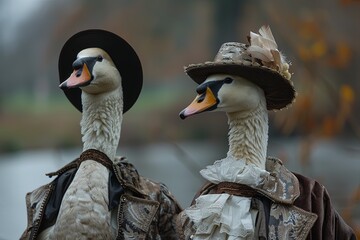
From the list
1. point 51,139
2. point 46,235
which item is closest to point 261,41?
point 46,235

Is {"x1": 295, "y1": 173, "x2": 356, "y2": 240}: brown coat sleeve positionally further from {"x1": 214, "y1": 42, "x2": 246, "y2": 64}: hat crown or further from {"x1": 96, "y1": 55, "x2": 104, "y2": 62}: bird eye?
{"x1": 96, "y1": 55, "x2": 104, "y2": 62}: bird eye

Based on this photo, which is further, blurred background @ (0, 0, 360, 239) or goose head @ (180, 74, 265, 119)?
blurred background @ (0, 0, 360, 239)

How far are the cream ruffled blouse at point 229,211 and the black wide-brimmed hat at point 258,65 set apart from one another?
23 centimetres

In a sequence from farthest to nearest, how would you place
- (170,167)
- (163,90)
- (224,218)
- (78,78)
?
1. (170,167)
2. (163,90)
3. (78,78)
4. (224,218)

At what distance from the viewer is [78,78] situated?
2512 mm

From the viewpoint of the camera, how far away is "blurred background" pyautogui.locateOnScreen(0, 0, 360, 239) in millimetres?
4152

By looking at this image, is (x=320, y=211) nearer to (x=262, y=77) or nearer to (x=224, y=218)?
(x=224, y=218)

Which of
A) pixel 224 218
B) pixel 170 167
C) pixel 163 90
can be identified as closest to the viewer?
pixel 224 218

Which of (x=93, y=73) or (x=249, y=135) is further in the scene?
(x=93, y=73)

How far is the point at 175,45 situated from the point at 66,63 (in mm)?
1841

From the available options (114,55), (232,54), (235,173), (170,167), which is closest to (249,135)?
(235,173)

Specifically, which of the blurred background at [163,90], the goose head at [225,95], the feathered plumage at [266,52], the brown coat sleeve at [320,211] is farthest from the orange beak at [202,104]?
the blurred background at [163,90]

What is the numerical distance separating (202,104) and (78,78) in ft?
1.37

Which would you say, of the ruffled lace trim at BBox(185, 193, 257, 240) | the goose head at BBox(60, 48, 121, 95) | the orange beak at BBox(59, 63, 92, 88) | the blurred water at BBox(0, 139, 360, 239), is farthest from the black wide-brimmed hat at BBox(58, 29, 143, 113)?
the blurred water at BBox(0, 139, 360, 239)
